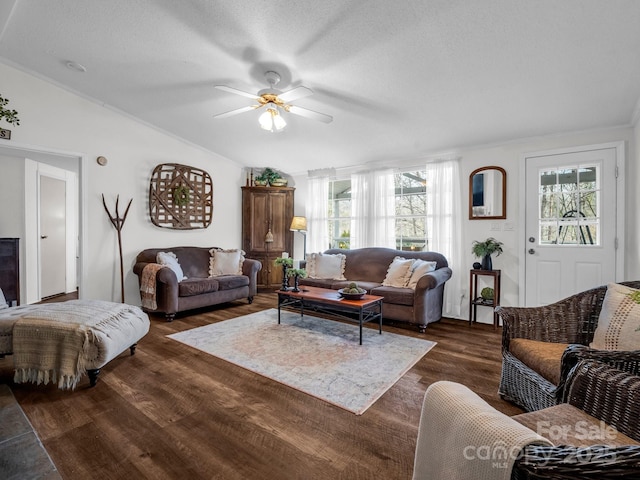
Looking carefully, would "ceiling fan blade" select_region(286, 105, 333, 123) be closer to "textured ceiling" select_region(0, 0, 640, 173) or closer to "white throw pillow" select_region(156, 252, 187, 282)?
"textured ceiling" select_region(0, 0, 640, 173)

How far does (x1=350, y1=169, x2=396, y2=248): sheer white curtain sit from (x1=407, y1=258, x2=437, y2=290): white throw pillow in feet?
2.95

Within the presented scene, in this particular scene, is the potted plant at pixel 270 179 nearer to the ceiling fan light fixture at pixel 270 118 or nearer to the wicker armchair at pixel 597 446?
the ceiling fan light fixture at pixel 270 118

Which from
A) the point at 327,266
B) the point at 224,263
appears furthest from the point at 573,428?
the point at 224,263

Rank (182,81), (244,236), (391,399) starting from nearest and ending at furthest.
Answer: (391,399), (182,81), (244,236)

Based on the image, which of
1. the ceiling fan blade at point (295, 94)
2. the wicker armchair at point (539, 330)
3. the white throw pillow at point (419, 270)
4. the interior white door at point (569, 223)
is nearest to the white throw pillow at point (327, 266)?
the white throw pillow at point (419, 270)

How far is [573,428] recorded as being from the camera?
114cm

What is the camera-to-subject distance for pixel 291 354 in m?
2.87

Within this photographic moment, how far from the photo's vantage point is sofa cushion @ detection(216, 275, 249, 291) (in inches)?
181

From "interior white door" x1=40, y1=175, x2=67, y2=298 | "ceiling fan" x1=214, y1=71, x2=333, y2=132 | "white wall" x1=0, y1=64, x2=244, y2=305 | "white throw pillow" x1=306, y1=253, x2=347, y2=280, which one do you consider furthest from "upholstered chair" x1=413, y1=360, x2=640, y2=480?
"interior white door" x1=40, y1=175, x2=67, y2=298

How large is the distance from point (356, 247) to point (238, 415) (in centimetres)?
365

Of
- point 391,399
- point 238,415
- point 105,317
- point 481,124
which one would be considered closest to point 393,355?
point 391,399

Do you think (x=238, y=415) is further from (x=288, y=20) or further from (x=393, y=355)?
(x=288, y=20)

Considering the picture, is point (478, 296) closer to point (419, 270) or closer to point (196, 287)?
point (419, 270)

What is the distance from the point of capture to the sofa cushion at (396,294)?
146 inches
